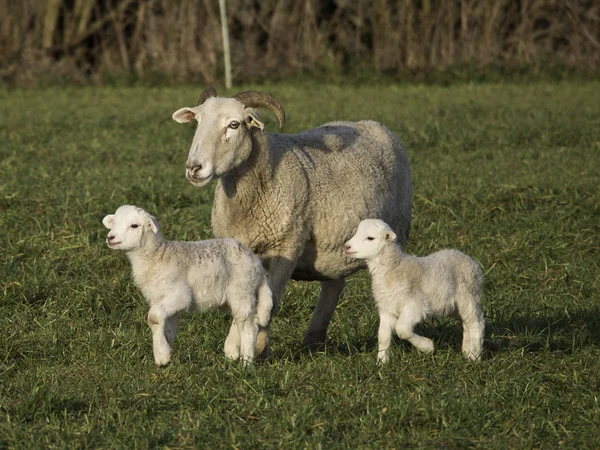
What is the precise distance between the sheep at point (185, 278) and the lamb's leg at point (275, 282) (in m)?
0.16

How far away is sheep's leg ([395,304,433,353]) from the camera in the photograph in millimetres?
5191

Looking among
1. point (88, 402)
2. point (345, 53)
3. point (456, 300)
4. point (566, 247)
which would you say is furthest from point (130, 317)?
point (345, 53)

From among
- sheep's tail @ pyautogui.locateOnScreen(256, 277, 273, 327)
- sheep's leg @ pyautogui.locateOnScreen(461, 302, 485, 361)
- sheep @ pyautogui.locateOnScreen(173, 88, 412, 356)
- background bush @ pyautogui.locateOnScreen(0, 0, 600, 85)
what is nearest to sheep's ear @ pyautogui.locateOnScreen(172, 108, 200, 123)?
sheep @ pyautogui.locateOnScreen(173, 88, 412, 356)

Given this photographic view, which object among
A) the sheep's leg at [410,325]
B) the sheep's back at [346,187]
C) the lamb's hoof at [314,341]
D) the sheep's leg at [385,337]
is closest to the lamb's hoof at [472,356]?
the sheep's leg at [410,325]

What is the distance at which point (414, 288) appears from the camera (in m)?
5.29

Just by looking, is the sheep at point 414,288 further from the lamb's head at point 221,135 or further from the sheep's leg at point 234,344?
the lamb's head at point 221,135

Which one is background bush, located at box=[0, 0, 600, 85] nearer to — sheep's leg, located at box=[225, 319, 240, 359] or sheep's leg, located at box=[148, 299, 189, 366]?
sheep's leg, located at box=[225, 319, 240, 359]

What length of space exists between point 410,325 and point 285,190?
1305 millimetres

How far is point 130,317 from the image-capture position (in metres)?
6.62

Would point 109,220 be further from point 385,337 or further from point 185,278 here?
point 385,337

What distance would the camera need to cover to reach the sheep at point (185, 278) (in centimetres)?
512

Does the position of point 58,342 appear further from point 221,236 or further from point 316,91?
point 316,91

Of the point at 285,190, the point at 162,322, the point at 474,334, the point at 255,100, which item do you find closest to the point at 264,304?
the point at 162,322

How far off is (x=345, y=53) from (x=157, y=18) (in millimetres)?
3557
